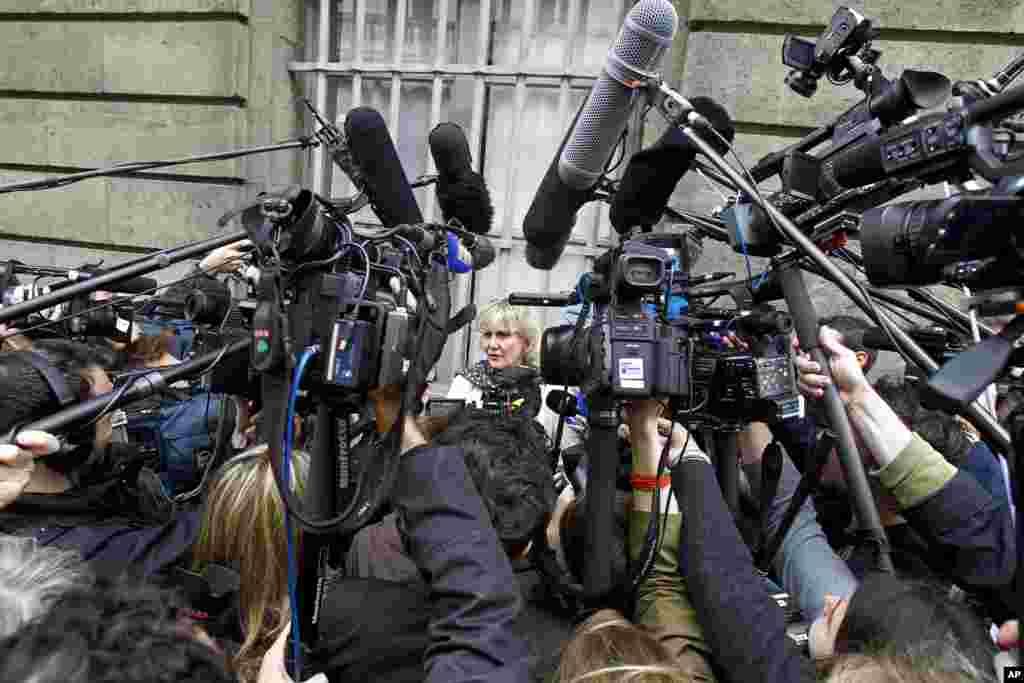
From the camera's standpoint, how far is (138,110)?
4.39 metres

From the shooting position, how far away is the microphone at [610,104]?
1302 mm

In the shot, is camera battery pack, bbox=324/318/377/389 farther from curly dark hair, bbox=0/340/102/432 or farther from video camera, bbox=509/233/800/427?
curly dark hair, bbox=0/340/102/432

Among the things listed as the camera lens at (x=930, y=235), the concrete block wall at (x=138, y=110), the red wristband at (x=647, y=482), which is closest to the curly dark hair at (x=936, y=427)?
the red wristband at (x=647, y=482)

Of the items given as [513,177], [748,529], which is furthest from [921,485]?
[513,177]

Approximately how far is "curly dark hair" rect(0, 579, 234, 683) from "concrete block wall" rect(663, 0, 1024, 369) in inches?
111

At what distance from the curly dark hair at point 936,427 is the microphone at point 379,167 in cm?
137

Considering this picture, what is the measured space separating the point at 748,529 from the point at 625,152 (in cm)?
103

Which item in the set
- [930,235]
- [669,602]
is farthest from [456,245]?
[930,235]

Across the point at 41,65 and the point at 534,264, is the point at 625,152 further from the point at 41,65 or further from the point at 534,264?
the point at 41,65

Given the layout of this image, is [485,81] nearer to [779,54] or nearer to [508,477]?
[779,54]

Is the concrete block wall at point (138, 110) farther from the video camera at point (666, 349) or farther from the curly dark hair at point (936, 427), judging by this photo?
the curly dark hair at point (936, 427)

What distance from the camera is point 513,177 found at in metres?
4.08

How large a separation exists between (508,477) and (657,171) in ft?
2.44

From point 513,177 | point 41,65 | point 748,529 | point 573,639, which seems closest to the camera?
point 573,639
